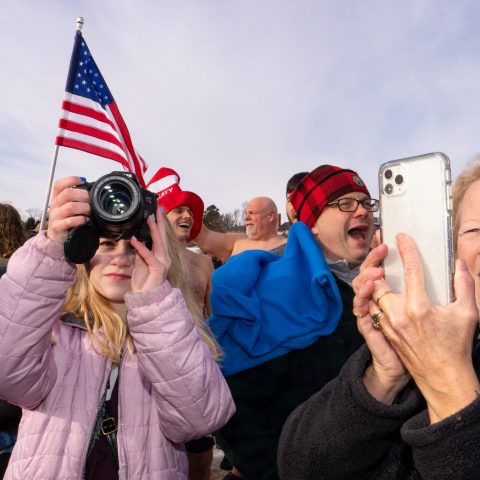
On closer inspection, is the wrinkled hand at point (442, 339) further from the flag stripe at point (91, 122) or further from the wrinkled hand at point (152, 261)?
the flag stripe at point (91, 122)

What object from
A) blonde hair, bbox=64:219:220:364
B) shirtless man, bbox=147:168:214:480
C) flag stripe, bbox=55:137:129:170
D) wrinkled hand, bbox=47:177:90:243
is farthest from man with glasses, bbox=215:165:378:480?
flag stripe, bbox=55:137:129:170

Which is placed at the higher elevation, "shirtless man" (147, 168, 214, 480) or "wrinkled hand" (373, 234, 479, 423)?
"shirtless man" (147, 168, 214, 480)

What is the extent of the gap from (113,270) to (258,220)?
11.3 feet

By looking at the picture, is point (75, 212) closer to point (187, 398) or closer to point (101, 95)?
point (187, 398)

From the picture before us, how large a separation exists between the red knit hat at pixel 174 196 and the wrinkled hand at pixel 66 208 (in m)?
2.78

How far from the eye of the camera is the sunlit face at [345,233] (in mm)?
2340

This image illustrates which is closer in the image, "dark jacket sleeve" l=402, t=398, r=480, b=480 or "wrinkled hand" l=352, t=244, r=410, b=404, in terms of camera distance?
"dark jacket sleeve" l=402, t=398, r=480, b=480

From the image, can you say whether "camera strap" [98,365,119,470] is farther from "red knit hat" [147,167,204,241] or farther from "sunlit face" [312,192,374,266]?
"red knit hat" [147,167,204,241]

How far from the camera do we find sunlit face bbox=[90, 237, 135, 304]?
1807 millimetres

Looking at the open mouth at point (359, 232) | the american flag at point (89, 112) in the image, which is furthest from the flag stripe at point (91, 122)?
the open mouth at point (359, 232)

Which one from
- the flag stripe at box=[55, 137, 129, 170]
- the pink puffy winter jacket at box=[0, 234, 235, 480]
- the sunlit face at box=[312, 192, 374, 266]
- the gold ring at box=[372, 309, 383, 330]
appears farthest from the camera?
the flag stripe at box=[55, 137, 129, 170]

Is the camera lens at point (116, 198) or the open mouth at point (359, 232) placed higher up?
the camera lens at point (116, 198)

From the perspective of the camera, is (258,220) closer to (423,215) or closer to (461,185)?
(461,185)

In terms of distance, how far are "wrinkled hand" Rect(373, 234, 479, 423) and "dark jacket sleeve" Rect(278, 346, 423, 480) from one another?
0.17 metres
